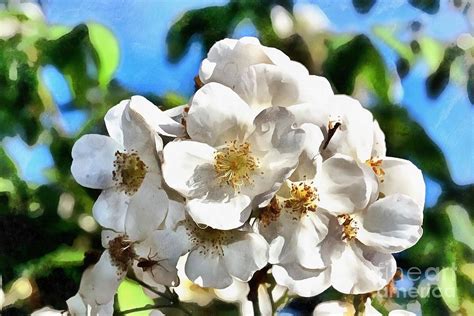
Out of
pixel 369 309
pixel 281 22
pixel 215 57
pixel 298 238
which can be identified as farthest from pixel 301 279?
pixel 281 22

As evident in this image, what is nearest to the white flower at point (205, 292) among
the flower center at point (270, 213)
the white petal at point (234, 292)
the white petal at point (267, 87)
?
the white petal at point (234, 292)

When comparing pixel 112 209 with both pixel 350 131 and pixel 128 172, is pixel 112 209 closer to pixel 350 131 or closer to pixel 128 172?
pixel 128 172

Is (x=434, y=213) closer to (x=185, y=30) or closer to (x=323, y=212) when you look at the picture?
(x=323, y=212)

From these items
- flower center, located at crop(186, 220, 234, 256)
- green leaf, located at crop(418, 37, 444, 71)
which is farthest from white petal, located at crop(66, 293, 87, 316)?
green leaf, located at crop(418, 37, 444, 71)

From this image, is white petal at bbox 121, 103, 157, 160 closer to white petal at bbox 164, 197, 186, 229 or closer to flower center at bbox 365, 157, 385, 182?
white petal at bbox 164, 197, 186, 229

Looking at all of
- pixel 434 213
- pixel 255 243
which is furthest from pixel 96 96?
pixel 434 213

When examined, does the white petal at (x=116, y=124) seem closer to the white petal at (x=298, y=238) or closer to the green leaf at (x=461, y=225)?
the white petal at (x=298, y=238)
